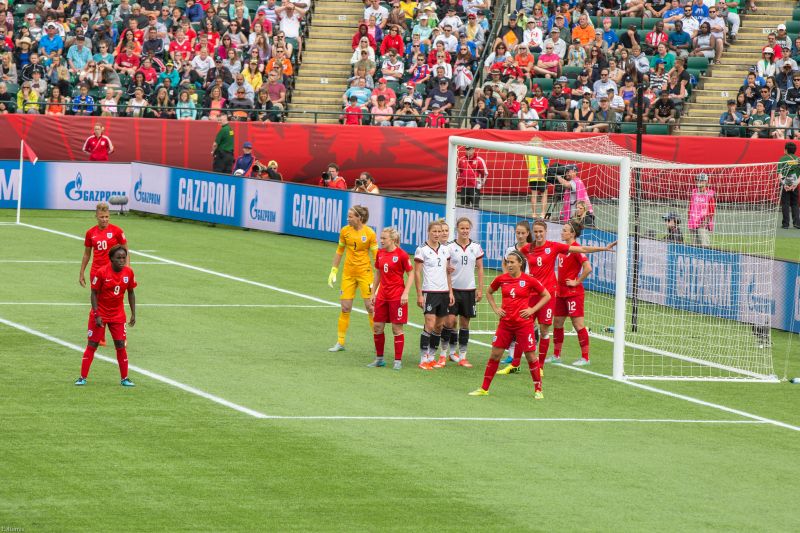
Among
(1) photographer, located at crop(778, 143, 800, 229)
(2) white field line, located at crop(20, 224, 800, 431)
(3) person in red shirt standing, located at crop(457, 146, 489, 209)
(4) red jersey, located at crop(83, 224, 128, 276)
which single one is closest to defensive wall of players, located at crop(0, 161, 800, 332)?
(3) person in red shirt standing, located at crop(457, 146, 489, 209)

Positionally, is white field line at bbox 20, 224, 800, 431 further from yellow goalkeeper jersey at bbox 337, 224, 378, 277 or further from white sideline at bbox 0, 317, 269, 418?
white sideline at bbox 0, 317, 269, 418

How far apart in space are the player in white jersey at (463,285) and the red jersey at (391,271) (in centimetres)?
72

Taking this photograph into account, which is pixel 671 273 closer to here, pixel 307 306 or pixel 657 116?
pixel 307 306

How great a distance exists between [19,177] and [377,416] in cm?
2104

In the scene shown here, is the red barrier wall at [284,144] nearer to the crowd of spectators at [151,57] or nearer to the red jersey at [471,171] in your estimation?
the crowd of spectators at [151,57]

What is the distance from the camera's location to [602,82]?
37.5m

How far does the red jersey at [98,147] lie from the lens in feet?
117

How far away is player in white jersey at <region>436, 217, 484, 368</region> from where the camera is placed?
61.1 feet

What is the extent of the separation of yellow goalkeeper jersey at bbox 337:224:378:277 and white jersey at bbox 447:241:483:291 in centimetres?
113

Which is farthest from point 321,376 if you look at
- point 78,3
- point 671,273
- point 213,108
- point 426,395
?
point 78,3

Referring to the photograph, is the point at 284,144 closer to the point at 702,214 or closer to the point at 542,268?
the point at 702,214

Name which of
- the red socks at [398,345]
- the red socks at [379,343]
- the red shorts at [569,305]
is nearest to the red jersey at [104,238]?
the red socks at [379,343]

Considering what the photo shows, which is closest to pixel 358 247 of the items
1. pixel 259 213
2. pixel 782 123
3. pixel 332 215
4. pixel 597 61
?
pixel 332 215

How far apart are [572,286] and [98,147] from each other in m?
19.8
